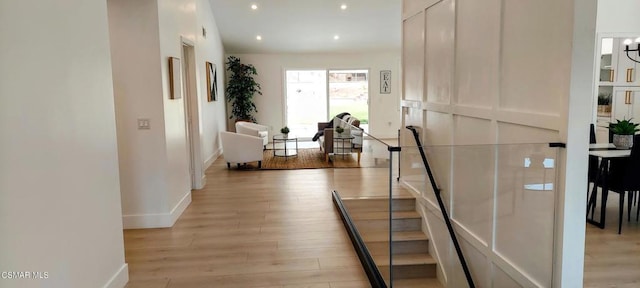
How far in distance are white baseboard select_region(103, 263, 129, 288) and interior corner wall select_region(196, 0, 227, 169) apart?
3817 millimetres

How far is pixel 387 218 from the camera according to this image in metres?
3.51

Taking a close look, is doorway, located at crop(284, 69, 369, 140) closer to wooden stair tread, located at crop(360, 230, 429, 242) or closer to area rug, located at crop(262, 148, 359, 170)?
area rug, located at crop(262, 148, 359, 170)

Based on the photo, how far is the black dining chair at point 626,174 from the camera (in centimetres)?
419

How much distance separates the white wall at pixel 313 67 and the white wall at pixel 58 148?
847 centimetres

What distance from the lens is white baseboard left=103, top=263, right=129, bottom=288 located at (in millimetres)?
3048

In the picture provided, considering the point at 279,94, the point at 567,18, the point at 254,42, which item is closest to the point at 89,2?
the point at 567,18

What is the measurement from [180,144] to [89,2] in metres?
2.58

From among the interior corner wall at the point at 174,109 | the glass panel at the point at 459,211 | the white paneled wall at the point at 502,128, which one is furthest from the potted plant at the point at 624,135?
the interior corner wall at the point at 174,109

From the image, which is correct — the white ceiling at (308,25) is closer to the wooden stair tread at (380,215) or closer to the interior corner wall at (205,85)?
the interior corner wall at (205,85)

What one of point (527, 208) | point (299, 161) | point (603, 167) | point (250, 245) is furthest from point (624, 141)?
point (299, 161)

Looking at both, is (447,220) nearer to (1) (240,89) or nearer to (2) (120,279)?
(2) (120,279)

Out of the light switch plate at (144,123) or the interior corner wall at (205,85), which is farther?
the interior corner wall at (205,85)

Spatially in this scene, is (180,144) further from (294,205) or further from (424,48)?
(424,48)

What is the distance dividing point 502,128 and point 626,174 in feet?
6.98
